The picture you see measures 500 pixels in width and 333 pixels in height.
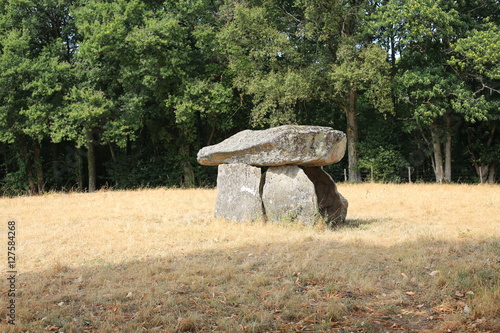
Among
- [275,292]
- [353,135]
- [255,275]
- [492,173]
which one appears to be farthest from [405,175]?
[275,292]

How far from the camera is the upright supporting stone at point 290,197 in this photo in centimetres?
1061

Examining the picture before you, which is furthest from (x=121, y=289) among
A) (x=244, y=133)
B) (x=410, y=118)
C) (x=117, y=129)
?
(x=410, y=118)

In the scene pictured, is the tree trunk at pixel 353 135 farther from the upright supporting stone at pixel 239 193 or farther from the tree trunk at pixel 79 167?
the tree trunk at pixel 79 167

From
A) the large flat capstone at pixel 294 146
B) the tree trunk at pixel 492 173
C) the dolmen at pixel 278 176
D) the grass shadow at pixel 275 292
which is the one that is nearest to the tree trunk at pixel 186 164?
the dolmen at pixel 278 176

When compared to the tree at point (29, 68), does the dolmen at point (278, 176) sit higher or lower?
lower

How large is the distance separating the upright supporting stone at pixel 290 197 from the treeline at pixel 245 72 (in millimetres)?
10047

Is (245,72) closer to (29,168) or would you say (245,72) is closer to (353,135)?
(353,135)

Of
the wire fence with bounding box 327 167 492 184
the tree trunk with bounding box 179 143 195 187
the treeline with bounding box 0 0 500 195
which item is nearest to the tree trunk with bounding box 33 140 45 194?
the treeline with bounding box 0 0 500 195

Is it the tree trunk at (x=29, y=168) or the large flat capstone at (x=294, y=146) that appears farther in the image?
the tree trunk at (x=29, y=168)

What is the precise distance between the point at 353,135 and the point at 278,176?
43.1 ft

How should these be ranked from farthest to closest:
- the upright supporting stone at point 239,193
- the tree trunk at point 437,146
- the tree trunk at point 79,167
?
the tree trunk at point 79,167
the tree trunk at point 437,146
the upright supporting stone at point 239,193

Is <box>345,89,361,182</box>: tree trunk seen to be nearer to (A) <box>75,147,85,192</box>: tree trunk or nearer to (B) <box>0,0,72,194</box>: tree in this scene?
(B) <box>0,0,72,194</box>: tree

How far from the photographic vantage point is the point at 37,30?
23422 mm

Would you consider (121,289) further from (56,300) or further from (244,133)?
(244,133)
